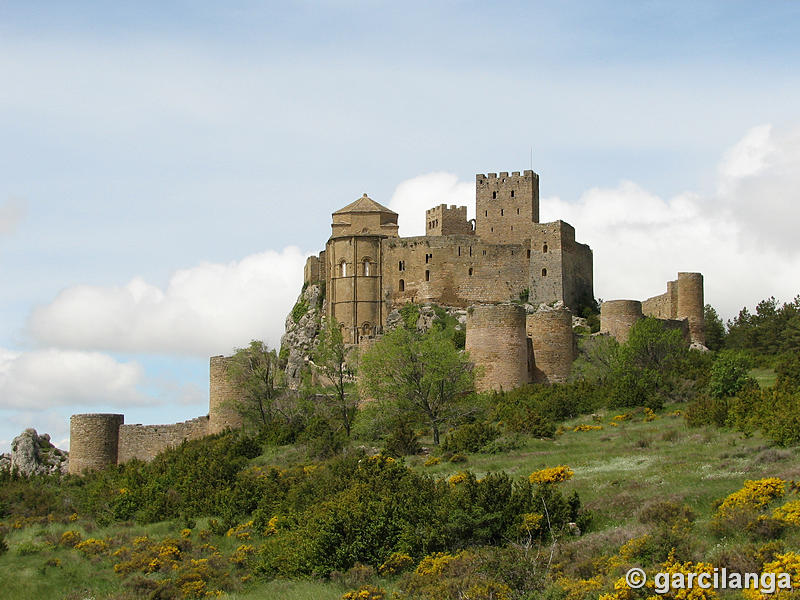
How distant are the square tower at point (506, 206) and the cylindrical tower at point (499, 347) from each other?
21.7m

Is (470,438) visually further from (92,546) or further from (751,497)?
(751,497)

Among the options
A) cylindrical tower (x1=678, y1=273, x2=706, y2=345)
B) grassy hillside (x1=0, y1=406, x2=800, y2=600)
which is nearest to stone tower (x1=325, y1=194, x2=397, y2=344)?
cylindrical tower (x1=678, y1=273, x2=706, y2=345)

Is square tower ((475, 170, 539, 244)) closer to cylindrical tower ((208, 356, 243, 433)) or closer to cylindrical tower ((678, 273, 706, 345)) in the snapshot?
cylindrical tower ((678, 273, 706, 345))

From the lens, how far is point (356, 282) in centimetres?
6169

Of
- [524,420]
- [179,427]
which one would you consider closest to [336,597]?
[524,420]

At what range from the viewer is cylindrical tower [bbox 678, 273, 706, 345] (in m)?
51.6

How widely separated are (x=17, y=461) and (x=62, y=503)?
1036 cm

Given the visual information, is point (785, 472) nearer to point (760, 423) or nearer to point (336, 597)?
point (760, 423)

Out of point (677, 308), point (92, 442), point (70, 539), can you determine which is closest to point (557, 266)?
point (677, 308)

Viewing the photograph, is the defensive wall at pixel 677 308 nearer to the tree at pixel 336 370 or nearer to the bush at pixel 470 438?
the tree at pixel 336 370

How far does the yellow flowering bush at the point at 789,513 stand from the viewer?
1596 centimetres

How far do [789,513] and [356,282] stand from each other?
153 ft

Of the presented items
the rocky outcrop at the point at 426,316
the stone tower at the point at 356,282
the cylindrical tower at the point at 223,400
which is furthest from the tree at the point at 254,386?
the stone tower at the point at 356,282

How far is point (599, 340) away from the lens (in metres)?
45.8
